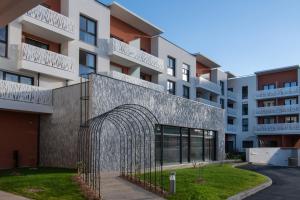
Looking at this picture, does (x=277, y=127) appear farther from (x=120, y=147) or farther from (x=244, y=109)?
(x=120, y=147)

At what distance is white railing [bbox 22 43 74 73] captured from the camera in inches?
874

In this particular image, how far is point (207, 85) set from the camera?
47031 millimetres

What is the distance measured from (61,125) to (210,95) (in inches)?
1261

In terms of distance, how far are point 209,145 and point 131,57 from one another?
10711 millimetres

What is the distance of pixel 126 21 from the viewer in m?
33.5

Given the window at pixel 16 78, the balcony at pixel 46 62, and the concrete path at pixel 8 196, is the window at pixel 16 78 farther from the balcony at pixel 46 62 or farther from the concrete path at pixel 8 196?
the concrete path at pixel 8 196

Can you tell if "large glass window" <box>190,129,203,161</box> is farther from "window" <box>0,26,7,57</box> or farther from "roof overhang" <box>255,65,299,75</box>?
"roof overhang" <box>255,65,299,75</box>

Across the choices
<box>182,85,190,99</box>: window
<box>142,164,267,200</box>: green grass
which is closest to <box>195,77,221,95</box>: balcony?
<box>182,85,190,99</box>: window

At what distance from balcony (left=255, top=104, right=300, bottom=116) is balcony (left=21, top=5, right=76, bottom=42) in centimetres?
3825

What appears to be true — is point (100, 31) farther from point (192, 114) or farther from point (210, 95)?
point (210, 95)

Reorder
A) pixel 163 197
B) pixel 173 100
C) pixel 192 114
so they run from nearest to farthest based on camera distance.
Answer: pixel 163 197, pixel 173 100, pixel 192 114

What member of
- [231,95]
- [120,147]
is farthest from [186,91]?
[120,147]

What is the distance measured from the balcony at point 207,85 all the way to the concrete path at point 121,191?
28630 millimetres

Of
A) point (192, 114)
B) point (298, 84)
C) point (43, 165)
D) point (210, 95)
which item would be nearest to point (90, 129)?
point (43, 165)
